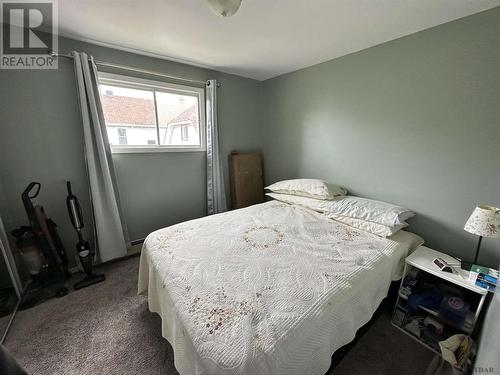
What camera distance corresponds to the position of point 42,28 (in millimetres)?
1808

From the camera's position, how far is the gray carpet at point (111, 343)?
1308 mm

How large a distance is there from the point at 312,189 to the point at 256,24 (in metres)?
1.72

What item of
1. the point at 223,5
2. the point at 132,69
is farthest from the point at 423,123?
the point at 132,69

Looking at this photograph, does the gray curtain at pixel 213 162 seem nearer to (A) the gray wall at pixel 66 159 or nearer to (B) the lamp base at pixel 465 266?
(A) the gray wall at pixel 66 159

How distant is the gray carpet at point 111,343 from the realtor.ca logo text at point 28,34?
86.4 inches

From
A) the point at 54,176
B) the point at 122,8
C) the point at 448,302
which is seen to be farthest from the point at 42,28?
the point at 448,302

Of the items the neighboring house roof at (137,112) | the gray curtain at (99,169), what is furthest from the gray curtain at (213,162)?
the gray curtain at (99,169)

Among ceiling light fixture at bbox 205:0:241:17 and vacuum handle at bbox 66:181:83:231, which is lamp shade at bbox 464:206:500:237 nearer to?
ceiling light fixture at bbox 205:0:241:17

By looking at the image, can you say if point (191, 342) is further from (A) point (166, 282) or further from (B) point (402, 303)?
(B) point (402, 303)

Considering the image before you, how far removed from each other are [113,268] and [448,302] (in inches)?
124

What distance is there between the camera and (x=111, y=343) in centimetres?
146

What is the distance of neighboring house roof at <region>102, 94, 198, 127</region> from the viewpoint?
233cm

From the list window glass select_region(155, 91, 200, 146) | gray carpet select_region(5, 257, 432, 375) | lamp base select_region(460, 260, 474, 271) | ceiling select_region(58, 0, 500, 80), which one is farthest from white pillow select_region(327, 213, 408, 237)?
window glass select_region(155, 91, 200, 146)

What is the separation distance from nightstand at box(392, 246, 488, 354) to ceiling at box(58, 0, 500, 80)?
1917 millimetres
